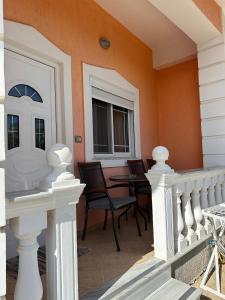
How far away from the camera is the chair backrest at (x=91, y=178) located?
2805 mm

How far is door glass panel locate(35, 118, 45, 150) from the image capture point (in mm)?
2605

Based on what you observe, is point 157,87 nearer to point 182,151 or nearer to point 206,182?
point 182,151

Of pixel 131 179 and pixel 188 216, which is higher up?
pixel 131 179

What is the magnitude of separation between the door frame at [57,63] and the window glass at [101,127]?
65 centimetres

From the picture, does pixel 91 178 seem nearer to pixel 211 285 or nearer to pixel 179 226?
pixel 179 226

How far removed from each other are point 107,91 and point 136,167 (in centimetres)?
131

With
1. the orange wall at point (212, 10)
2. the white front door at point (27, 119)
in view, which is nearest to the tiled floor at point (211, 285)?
the white front door at point (27, 119)

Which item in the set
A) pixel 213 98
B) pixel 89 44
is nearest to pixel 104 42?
pixel 89 44

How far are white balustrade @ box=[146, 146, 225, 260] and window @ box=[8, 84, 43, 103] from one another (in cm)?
147

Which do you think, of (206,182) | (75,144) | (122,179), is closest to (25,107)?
(75,144)

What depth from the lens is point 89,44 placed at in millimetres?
3299

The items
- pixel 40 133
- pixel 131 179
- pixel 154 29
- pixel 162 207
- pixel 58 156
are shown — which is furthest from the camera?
pixel 154 29

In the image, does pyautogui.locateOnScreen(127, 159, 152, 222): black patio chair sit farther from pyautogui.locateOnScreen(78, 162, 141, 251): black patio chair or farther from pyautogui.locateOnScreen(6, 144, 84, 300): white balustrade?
pyautogui.locateOnScreen(6, 144, 84, 300): white balustrade

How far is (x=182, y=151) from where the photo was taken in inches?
175
